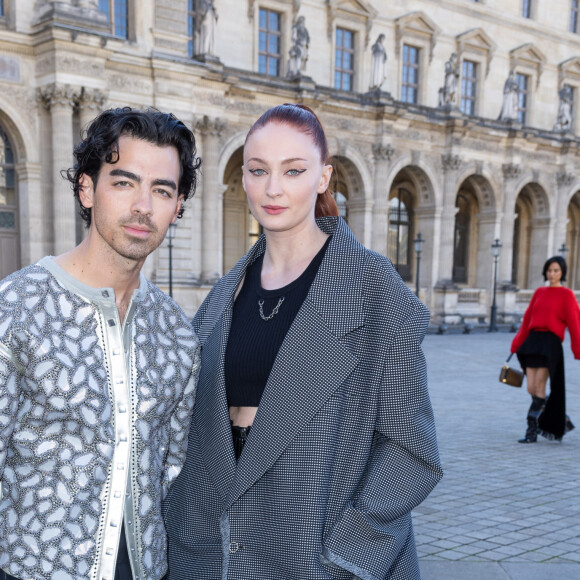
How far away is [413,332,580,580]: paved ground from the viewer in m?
4.44

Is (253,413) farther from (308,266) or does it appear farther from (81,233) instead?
(81,233)

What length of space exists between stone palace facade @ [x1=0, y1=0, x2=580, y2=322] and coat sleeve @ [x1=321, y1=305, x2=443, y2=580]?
17306 millimetres

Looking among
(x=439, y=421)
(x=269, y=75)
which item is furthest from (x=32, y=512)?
(x=269, y=75)

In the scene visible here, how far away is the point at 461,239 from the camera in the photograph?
3475 cm

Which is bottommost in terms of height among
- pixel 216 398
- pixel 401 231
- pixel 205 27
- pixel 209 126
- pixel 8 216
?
pixel 216 398

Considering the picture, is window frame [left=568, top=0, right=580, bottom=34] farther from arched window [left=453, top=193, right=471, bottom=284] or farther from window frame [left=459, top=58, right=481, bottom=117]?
arched window [left=453, top=193, right=471, bottom=284]

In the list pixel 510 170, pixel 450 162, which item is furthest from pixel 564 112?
pixel 450 162

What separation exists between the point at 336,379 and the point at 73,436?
2.64 feet

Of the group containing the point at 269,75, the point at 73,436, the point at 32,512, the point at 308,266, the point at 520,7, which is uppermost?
the point at 520,7

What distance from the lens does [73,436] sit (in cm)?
184

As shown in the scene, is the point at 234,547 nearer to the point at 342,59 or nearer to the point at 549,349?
the point at 549,349

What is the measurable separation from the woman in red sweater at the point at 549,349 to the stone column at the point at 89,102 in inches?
553

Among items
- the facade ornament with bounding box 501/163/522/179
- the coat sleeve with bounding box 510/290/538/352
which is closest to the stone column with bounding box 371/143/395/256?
the facade ornament with bounding box 501/163/522/179

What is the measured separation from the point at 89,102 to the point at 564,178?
2524 cm
